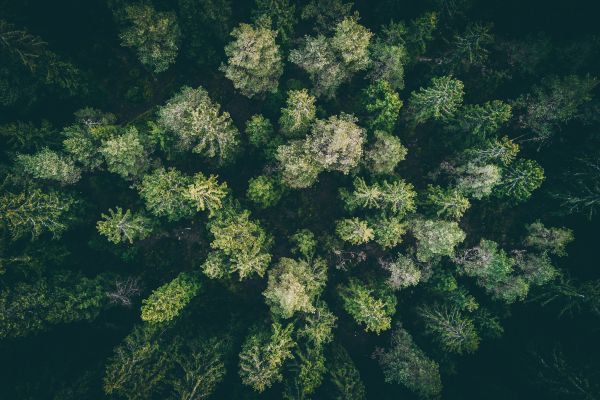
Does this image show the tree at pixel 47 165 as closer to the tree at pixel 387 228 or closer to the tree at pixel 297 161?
Result: the tree at pixel 297 161

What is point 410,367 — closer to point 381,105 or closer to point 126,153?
point 381,105

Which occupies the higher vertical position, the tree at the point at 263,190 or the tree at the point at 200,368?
the tree at the point at 263,190

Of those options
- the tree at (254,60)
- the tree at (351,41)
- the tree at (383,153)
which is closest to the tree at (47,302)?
the tree at (254,60)

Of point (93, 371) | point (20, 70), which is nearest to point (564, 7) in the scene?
point (20, 70)

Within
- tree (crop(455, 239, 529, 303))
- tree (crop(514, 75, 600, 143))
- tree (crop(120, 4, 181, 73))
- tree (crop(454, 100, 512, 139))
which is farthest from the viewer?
tree (crop(455, 239, 529, 303))

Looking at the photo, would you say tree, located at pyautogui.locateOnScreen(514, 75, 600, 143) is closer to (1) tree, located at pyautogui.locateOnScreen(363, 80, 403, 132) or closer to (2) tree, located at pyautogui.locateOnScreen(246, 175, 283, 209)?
(1) tree, located at pyautogui.locateOnScreen(363, 80, 403, 132)

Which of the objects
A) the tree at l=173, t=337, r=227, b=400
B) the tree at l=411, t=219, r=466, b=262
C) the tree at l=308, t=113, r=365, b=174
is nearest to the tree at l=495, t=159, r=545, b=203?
the tree at l=411, t=219, r=466, b=262
